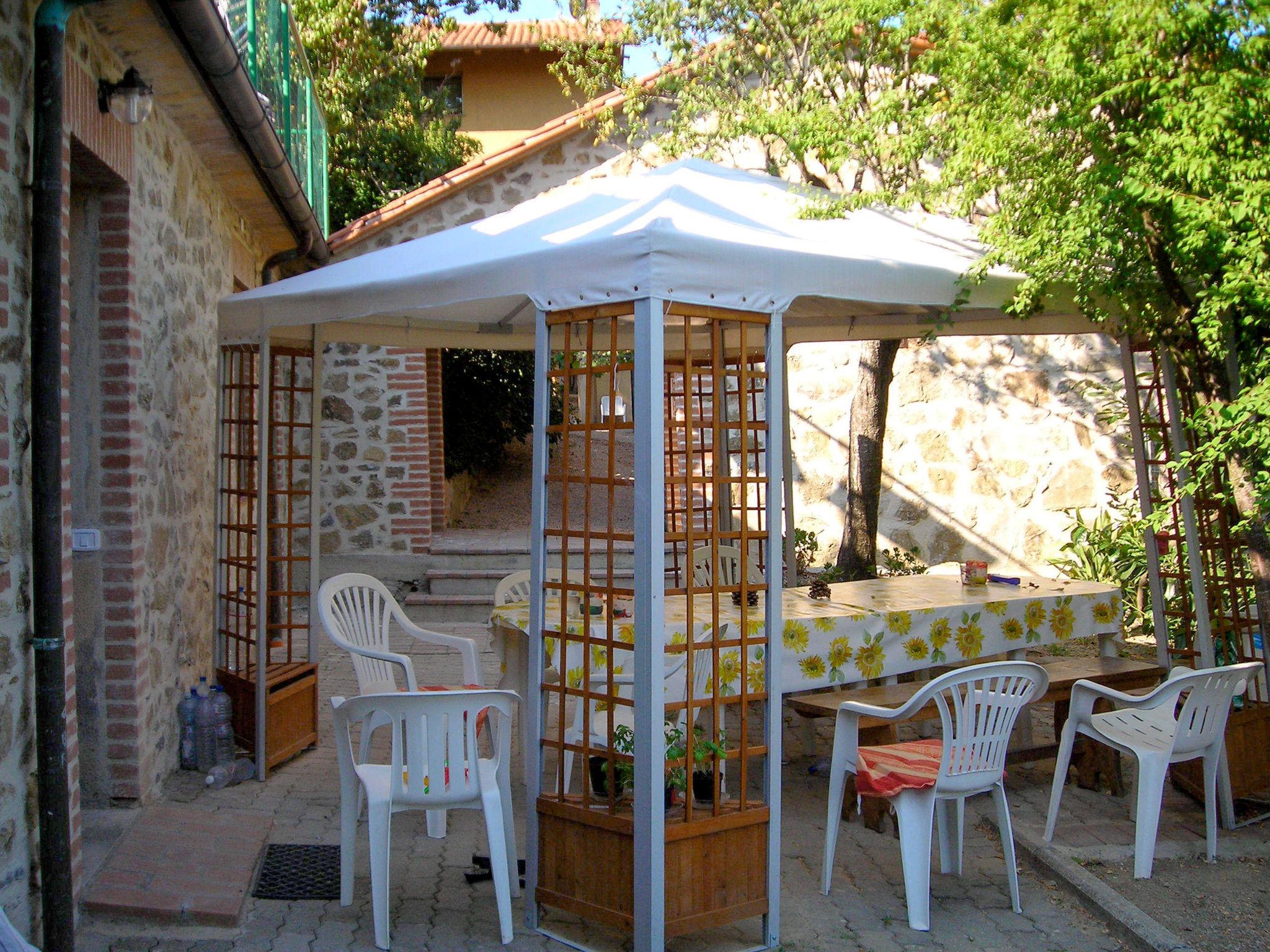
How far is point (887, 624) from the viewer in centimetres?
498

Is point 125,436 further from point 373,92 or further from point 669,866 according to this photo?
point 373,92

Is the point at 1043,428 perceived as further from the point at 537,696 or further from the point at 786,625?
the point at 537,696

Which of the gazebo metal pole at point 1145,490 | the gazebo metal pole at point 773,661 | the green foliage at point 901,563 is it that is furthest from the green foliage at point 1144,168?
the green foliage at point 901,563

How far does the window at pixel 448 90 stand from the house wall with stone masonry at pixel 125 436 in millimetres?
12306

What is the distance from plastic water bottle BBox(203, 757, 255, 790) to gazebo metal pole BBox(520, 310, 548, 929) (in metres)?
2.02

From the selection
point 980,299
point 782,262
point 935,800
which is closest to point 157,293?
point 782,262

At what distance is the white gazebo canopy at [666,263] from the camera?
3346mm

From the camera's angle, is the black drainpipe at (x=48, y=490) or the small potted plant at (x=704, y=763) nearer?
the black drainpipe at (x=48, y=490)

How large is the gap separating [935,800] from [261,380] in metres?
3.37

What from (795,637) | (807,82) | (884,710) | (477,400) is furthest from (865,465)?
(477,400)

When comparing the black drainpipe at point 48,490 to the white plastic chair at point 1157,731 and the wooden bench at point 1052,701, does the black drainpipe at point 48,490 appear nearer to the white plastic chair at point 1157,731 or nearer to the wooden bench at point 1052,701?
the wooden bench at point 1052,701

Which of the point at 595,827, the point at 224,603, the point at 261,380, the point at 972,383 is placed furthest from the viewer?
the point at 972,383

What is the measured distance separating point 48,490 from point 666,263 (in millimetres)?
1828

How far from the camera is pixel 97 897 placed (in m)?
3.55
